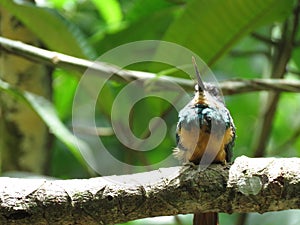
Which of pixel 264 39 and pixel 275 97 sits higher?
pixel 264 39

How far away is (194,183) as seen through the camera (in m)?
1.16

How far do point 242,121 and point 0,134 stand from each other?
1.06 meters

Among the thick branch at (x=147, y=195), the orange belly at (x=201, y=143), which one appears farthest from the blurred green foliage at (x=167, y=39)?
the thick branch at (x=147, y=195)

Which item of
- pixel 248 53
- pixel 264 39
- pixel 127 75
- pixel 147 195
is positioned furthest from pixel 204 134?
pixel 248 53

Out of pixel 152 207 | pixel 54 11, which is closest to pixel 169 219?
pixel 54 11

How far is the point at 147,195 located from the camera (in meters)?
1.15

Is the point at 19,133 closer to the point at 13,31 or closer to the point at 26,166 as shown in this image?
the point at 26,166

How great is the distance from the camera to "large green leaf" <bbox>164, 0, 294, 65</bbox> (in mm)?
1894

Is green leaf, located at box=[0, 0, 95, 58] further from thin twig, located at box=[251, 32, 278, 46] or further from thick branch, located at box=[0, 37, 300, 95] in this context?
thin twig, located at box=[251, 32, 278, 46]

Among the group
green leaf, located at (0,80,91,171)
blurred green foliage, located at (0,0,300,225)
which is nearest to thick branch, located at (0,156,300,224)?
green leaf, located at (0,80,91,171)

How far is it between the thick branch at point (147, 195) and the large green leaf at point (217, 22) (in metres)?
0.82

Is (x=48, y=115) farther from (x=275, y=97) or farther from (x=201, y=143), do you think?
(x=275, y=97)

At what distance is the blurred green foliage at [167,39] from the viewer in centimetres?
191

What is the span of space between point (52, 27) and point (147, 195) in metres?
0.91
